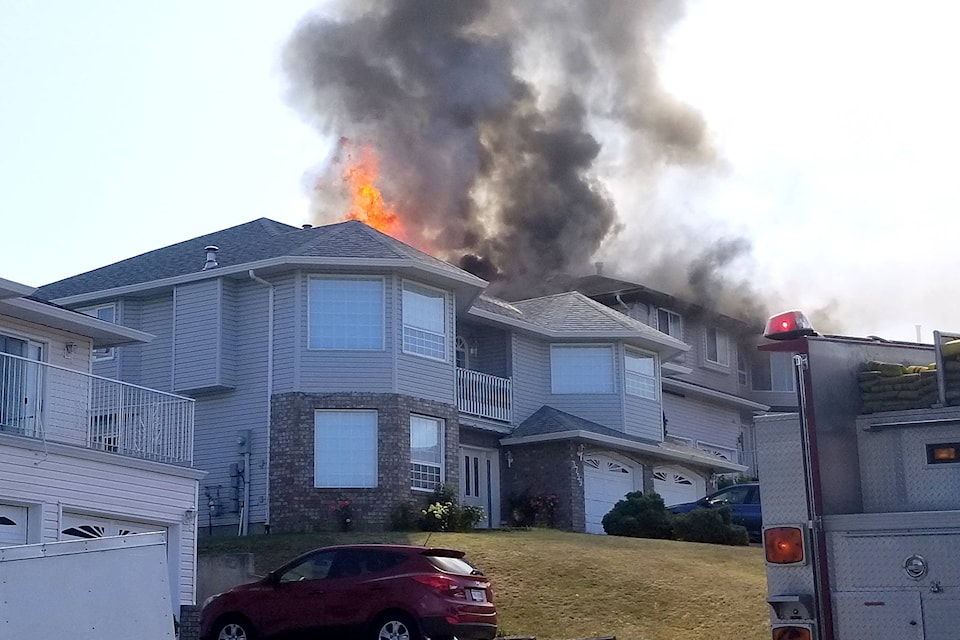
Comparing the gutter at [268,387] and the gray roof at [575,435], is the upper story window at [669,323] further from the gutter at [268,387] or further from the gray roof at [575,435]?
the gutter at [268,387]

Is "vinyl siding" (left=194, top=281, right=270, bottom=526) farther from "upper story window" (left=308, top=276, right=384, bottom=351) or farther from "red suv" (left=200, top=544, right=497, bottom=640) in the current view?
"red suv" (left=200, top=544, right=497, bottom=640)

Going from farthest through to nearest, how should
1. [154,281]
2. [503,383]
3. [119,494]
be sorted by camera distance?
[503,383]
[154,281]
[119,494]

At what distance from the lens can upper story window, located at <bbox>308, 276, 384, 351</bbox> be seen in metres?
31.2

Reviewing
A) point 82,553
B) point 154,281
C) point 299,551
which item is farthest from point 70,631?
point 154,281

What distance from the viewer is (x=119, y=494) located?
856 inches

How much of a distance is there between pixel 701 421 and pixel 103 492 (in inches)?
1110

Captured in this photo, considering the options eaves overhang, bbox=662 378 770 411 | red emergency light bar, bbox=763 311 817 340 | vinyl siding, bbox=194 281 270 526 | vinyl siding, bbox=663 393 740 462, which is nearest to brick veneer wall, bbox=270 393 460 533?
vinyl siding, bbox=194 281 270 526

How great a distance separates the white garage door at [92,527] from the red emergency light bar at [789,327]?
47.1 feet

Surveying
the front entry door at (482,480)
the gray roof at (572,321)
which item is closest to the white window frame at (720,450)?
the gray roof at (572,321)

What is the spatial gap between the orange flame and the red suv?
91.2ft

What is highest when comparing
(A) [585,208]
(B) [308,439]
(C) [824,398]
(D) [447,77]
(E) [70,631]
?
(D) [447,77]

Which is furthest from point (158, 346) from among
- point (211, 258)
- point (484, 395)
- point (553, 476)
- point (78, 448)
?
point (78, 448)

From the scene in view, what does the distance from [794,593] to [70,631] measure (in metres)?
4.46

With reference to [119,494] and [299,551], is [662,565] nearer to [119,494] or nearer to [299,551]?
[299,551]
